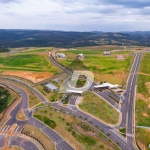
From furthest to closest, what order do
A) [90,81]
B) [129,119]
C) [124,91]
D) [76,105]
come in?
[90,81], [124,91], [76,105], [129,119]

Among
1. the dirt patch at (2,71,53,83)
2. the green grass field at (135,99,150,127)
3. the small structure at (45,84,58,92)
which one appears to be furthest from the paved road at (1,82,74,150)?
the green grass field at (135,99,150,127)

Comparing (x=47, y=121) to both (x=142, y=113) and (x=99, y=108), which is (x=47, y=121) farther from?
(x=142, y=113)

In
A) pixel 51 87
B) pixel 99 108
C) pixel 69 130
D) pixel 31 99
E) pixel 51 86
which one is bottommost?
pixel 69 130

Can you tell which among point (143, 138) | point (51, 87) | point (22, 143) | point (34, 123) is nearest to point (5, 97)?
point (51, 87)

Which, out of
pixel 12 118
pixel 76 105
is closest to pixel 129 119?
pixel 76 105

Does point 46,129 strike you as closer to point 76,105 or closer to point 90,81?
point 76,105
